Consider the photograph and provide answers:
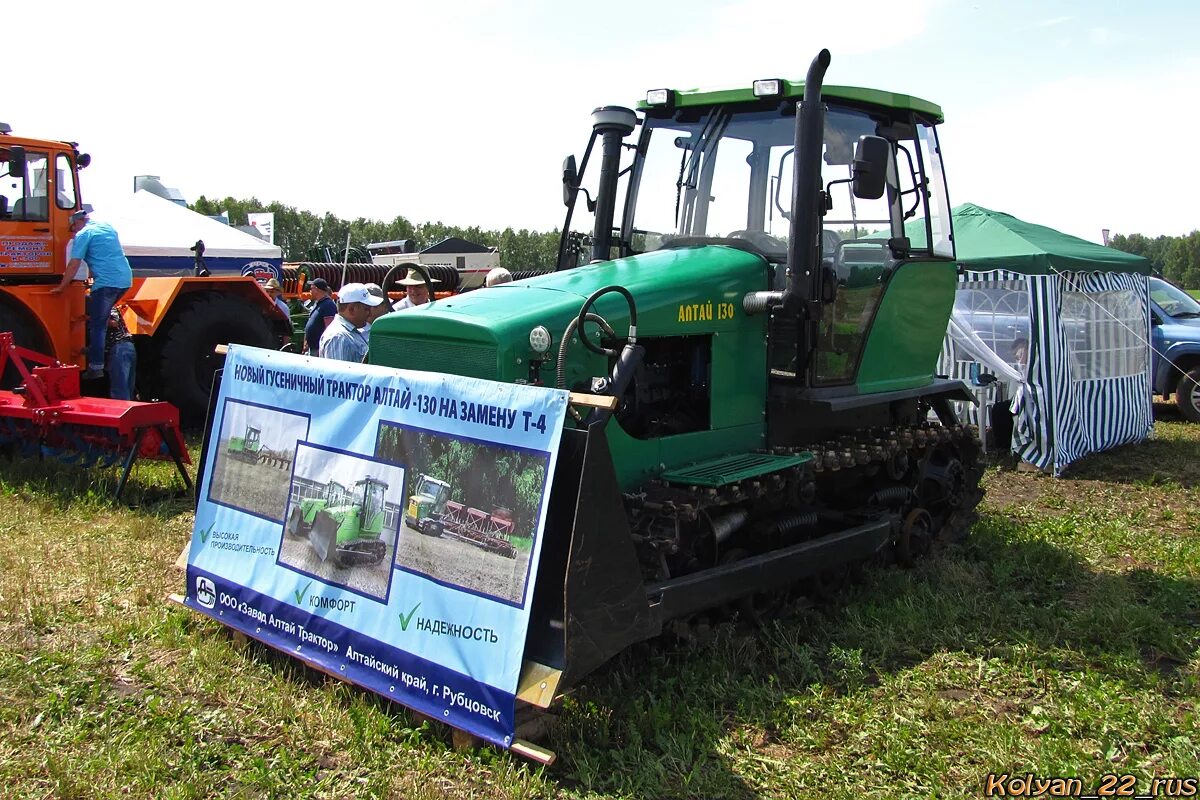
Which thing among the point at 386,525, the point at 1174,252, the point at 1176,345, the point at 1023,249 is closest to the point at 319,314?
the point at 386,525

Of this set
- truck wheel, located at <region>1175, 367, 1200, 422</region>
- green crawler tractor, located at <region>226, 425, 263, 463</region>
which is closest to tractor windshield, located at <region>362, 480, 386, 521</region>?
green crawler tractor, located at <region>226, 425, 263, 463</region>

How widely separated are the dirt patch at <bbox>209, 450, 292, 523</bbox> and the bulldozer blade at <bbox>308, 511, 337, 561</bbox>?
0.27 meters

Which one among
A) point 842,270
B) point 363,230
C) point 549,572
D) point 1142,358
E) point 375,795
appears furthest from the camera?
point 363,230

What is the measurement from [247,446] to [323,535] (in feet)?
→ 2.55

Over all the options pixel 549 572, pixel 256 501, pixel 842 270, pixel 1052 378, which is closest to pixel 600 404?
pixel 549 572

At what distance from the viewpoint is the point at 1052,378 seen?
9312 mm

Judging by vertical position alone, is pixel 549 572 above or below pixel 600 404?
below

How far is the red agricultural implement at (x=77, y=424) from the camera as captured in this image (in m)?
6.85

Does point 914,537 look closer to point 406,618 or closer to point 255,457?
point 406,618

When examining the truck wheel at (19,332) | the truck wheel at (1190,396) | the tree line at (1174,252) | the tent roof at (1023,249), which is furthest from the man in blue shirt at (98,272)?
the tree line at (1174,252)

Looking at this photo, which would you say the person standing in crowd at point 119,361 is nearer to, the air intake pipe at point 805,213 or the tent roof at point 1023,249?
the air intake pipe at point 805,213

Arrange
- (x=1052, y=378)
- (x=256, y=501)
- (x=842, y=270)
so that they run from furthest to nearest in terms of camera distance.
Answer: (x=1052, y=378), (x=842, y=270), (x=256, y=501)

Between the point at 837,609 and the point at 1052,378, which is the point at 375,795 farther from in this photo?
the point at 1052,378

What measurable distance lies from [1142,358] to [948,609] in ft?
24.1
